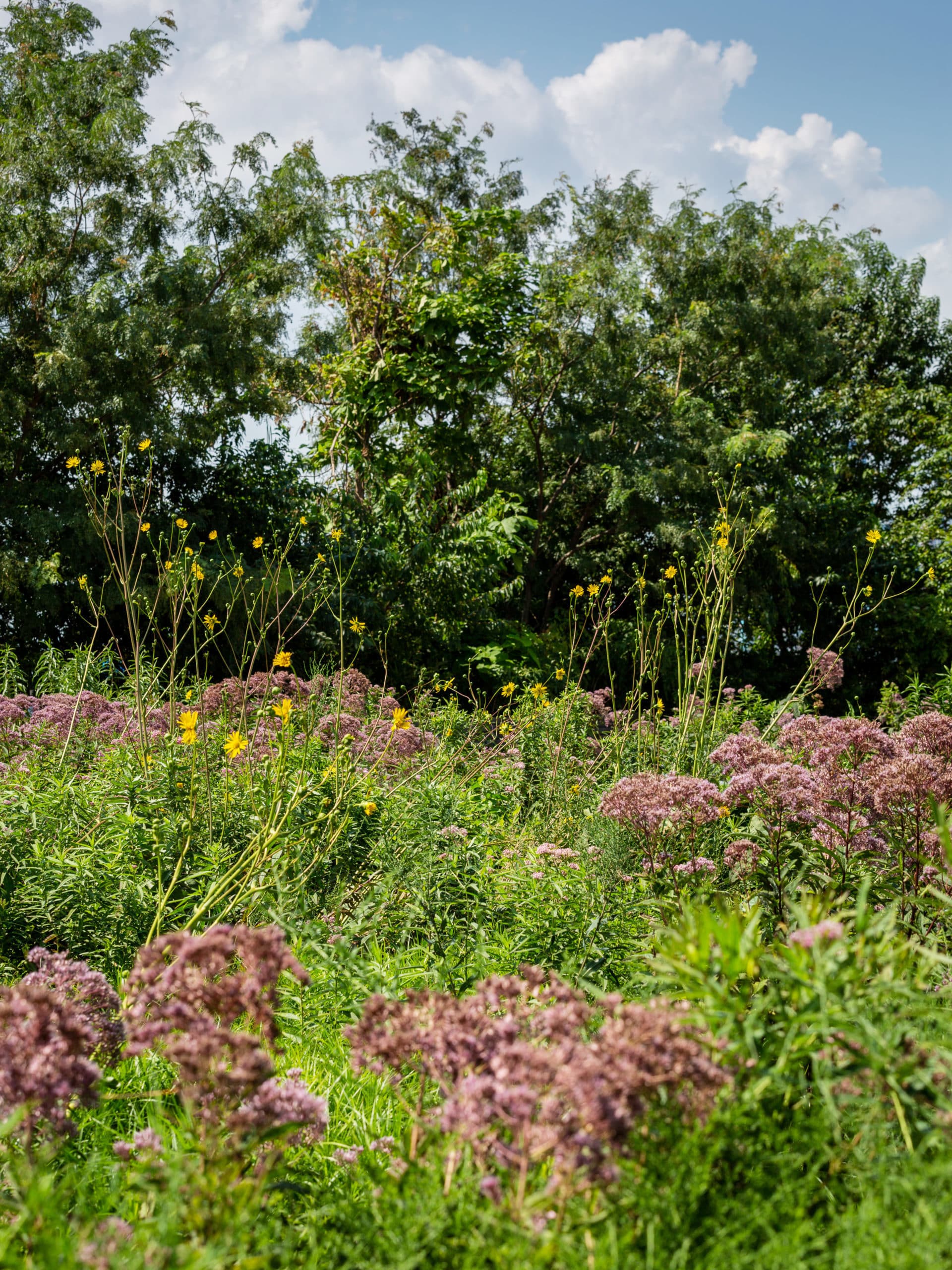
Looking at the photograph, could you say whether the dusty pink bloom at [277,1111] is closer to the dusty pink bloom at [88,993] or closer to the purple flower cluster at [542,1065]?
the purple flower cluster at [542,1065]

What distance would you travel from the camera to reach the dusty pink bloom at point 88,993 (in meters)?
1.40

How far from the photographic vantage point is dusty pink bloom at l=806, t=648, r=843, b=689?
4.97m

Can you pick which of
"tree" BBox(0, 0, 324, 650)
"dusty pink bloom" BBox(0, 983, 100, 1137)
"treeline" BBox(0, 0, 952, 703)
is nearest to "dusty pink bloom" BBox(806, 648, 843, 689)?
"treeline" BBox(0, 0, 952, 703)

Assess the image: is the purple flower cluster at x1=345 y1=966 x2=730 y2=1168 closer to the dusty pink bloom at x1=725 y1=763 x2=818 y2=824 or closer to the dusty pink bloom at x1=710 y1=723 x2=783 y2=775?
the dusty pink bloom at x1=725 y1=763 x2=818 y2=824

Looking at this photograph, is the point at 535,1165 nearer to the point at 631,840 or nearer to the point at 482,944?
the point at 482,944

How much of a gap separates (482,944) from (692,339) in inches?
520

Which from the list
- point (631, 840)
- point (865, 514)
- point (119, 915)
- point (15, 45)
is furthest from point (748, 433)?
point (119, 915)

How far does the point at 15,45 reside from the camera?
35.0ft

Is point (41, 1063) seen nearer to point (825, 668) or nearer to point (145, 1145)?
point (145, 1145)

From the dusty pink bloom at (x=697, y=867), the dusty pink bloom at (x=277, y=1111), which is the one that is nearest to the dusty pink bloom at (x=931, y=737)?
the dusty pink bloom at (x=697, y=867)

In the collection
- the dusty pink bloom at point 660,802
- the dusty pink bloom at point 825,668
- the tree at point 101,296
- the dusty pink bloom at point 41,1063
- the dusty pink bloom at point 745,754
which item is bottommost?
the dusty pink bloom at point 41,1063

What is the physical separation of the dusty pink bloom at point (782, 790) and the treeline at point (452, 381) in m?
3.19

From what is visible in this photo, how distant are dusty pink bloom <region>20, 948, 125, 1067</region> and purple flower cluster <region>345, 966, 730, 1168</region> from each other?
1.55ft

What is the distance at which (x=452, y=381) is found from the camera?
10.6 metres
